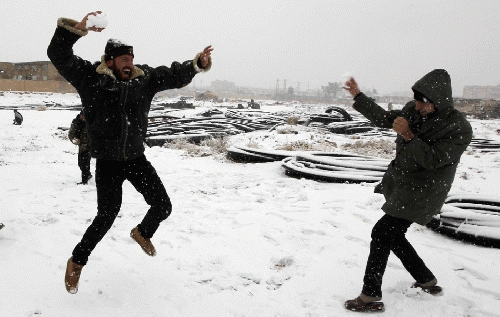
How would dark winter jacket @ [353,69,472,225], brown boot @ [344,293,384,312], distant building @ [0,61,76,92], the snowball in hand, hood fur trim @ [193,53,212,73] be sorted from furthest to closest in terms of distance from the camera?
distant building @ [0,61,76,92] → hood fur trim @ [193,53,212,73] → brown boot @ [344,293,384,312] → the snowball in hand → dark winter jacket @ [353,69,472,225]

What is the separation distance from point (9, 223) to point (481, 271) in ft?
16.4

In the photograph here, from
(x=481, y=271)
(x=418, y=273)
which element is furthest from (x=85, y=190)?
(x=481, y=271)

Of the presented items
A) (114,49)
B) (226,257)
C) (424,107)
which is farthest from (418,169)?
(114,49)

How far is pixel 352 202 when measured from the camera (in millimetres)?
4965

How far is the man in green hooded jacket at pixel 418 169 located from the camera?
214 cm

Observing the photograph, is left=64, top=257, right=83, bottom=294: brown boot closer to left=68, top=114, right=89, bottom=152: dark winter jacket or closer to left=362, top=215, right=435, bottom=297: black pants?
left=362, top=215, right=435, bottom=297: black pants

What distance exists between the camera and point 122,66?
8.02 feet

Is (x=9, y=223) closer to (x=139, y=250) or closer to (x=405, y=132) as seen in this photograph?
(x=139, y=250)

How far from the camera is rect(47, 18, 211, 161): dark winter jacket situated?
7.43 ft

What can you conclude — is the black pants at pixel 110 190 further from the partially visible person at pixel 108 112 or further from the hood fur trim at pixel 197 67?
the hood fur trim at pixel 197 67

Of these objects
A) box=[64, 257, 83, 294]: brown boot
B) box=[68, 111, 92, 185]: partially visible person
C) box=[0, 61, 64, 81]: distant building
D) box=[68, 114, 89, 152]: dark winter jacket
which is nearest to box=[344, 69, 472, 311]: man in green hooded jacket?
box=[64, 257, 83, 294]: brown boot

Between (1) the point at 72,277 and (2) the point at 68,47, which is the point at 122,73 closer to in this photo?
(2) the point at 68,47

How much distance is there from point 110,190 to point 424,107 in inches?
92.5

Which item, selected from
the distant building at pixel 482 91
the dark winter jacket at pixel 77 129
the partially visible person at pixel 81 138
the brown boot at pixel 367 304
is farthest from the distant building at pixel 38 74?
the distant building at pixel 482 91
